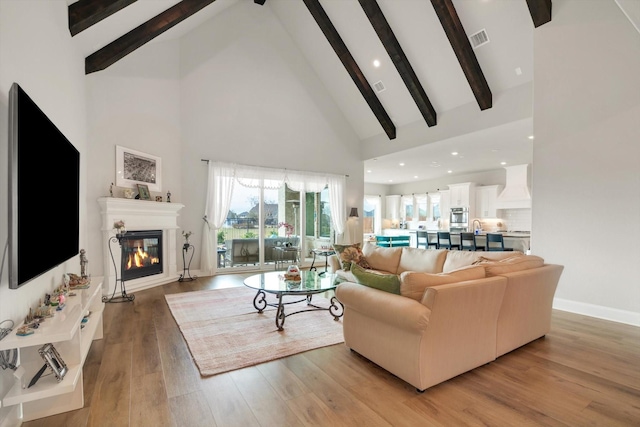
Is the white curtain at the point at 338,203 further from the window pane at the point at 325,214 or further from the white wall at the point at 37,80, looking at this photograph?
the white wall at the point at 37,80

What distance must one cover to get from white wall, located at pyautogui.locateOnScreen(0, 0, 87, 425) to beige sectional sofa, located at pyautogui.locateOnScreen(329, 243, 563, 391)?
2173 millimetres

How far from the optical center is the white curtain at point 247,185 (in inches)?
250

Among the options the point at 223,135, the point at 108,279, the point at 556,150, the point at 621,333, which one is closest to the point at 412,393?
the point at 621,333

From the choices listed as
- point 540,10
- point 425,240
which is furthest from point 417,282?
point 425,240

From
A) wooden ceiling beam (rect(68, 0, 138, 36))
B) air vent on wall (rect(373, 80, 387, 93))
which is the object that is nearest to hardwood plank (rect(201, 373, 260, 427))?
wooden ceiling beam (rect(68, 0, 138, 36))

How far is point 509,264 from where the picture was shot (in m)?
2.84

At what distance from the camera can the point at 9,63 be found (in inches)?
75.4

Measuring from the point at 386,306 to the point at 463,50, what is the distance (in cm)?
465

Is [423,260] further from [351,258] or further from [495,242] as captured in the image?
[495,242]

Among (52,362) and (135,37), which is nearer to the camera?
(52,362)

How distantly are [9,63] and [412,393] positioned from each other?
10.9 ft

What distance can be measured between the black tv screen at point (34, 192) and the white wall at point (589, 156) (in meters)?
5.37

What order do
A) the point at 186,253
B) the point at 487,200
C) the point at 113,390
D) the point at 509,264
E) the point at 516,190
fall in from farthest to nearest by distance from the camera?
the point at 487,200
the point at 516,190
the point at 186,253
the point at 509,264
the point at 113,390

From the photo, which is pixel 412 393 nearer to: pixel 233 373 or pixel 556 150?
pixel 233 373
